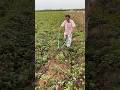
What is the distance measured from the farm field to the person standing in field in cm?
7

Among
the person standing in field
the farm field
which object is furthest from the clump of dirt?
the person standing in field

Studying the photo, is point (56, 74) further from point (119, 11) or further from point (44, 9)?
point (119, 11)

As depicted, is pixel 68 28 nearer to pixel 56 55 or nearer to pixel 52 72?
pixel 56 55

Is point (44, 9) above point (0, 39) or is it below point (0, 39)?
above

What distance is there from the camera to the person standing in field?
25.7ft

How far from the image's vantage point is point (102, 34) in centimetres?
834

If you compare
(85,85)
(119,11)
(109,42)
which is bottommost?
(85,85)

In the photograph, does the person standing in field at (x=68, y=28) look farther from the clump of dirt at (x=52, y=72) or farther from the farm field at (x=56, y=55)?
the clump of dirt at (x=52, y=72)

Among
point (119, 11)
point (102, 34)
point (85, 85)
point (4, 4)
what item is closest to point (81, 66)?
point (85, 85)

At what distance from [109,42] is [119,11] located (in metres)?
0.66

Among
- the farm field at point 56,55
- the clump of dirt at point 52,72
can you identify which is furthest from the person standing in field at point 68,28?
the clump of dirt at point 52,72

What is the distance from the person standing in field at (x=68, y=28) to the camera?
25.7 ft

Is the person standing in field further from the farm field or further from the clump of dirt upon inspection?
the clump of dirt

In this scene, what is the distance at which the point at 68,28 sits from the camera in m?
7.83
